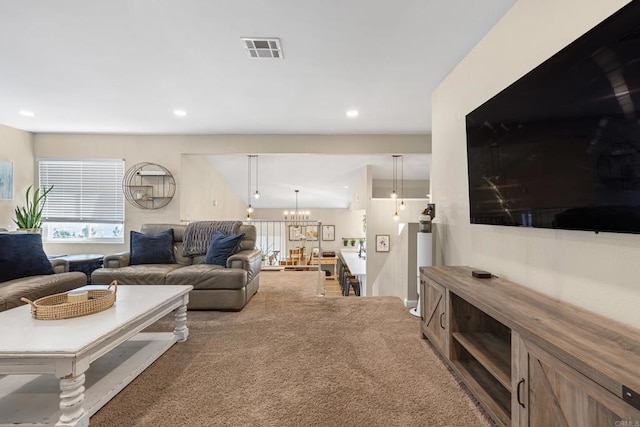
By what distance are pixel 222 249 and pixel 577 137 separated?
3.46 metres

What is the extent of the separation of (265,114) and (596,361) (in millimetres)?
4098

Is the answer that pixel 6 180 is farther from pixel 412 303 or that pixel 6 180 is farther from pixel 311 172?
pixel 412 303

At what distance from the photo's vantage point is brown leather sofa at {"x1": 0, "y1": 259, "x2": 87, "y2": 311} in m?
2.40

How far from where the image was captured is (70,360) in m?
1.42

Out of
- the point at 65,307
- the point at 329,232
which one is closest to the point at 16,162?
the point at 65,307

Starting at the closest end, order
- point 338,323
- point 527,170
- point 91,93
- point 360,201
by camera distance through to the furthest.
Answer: point 527,170 < point 338,323 < point 91,93 < point 360,201

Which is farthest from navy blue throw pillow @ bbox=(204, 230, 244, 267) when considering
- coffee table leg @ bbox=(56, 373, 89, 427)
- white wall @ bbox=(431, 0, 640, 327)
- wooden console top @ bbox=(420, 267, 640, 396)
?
wooden console top @ bbox=(420, 267, 640, 396)

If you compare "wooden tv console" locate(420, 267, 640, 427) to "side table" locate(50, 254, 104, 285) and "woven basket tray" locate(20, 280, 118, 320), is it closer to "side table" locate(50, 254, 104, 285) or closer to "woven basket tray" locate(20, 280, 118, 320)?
"woven basket tray" locate(20, 280, 118, 320)

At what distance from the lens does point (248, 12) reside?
212 cm

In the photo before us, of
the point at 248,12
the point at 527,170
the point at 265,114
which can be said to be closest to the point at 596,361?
the point at 527,170

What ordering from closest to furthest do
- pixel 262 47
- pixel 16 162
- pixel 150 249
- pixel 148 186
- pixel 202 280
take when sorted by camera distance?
pixel 262 47
pixel 202 280
pixel 150 249
pixel 16 162
pixel 148 186

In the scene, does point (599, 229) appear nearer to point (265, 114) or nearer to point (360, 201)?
point (265, 114)

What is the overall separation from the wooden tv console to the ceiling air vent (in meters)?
2.28

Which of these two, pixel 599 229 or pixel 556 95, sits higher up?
pixel 556 95
